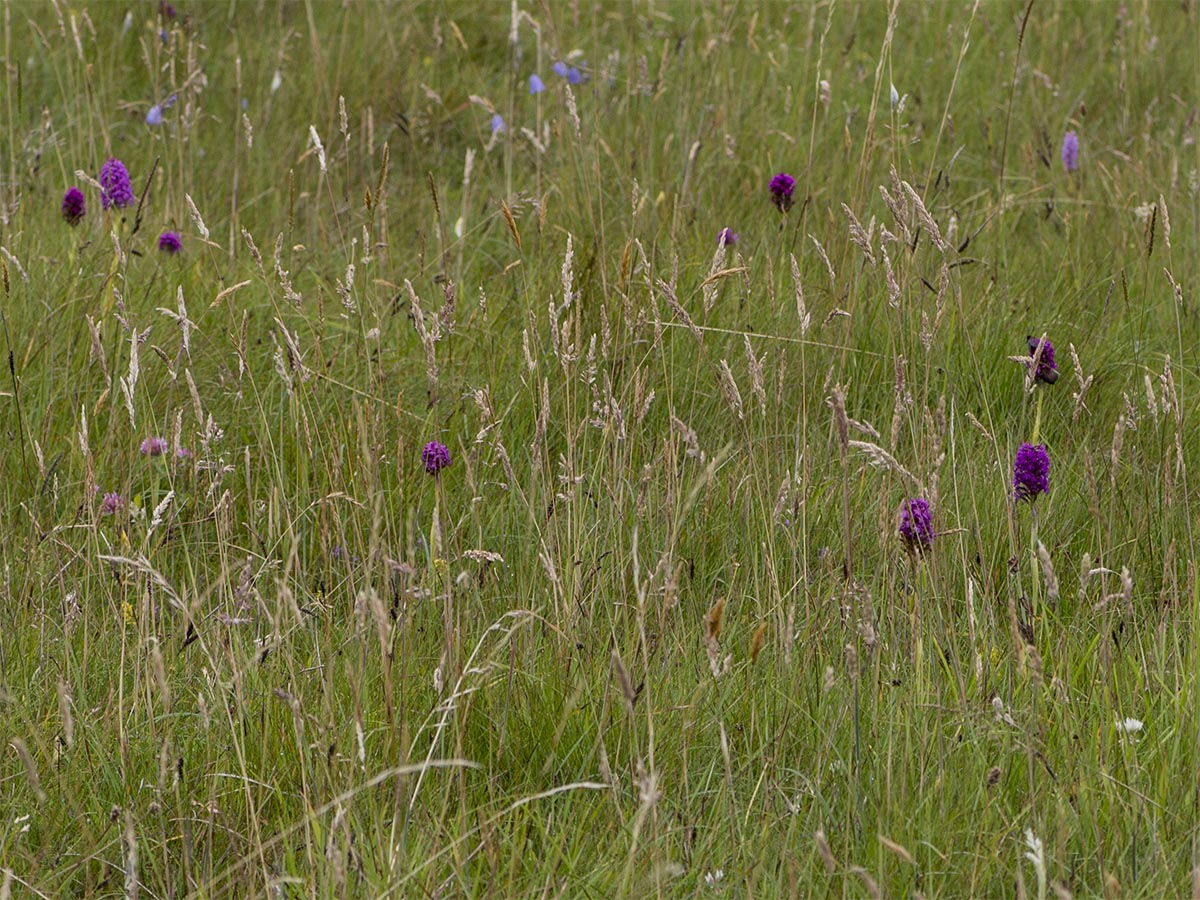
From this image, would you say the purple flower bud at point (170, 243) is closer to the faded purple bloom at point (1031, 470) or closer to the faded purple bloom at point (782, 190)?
the faded purple bloom at point (782, 190)

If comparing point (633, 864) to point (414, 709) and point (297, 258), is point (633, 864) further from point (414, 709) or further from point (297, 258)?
point (297, 258)

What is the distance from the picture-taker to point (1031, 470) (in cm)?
186

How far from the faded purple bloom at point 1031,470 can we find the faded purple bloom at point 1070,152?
2.05 m

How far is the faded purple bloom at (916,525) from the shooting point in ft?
5.29

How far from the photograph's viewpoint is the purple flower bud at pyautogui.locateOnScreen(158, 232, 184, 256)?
3041mm

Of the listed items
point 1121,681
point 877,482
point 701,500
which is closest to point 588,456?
point 701,500

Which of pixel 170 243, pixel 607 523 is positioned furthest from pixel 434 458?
pixel 170 243

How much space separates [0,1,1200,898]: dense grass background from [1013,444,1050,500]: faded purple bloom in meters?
0.10

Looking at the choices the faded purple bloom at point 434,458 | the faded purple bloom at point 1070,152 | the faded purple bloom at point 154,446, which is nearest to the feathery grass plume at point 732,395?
the faded purple bloom at point 434,458

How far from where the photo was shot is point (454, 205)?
12.4 ft

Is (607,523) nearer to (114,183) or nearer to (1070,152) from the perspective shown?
(114,183)

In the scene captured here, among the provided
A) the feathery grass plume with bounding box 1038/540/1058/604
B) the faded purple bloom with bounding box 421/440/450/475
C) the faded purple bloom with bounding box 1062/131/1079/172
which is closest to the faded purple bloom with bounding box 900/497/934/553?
the feathery grass plume with bounding box 1038/540/1058/604

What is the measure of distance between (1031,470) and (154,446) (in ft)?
4.60

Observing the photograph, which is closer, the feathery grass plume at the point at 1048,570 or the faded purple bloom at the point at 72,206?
the feathery grass plume at the point at 1048,570
